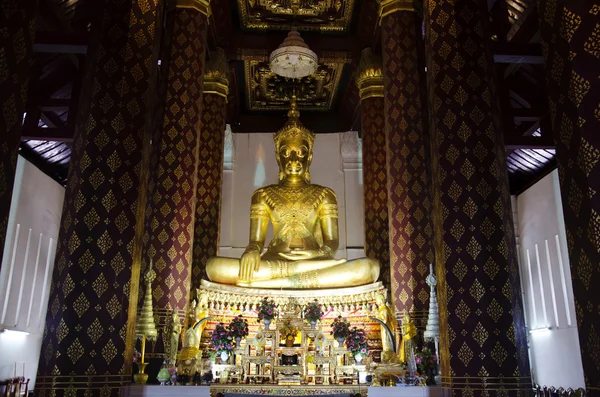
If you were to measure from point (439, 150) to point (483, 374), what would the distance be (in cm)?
161

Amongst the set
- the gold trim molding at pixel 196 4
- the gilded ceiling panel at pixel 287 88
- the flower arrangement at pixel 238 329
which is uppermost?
the gilded ceiling panel at pixel 287 88

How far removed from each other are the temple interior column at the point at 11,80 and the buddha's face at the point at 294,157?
5313 millimetres

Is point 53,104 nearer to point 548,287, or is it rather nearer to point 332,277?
point 332,277

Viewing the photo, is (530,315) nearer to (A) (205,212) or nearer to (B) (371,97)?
(B) (371,97)

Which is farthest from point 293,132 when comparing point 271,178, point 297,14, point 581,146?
point 581,146

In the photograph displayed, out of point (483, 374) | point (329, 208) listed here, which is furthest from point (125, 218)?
point (329, 208)

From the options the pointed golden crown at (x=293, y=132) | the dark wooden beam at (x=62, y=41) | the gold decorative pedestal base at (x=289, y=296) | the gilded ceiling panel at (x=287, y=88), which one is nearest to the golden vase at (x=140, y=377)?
the gold decorative pedestal base at (x=289, y=296)

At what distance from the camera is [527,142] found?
8344 mm

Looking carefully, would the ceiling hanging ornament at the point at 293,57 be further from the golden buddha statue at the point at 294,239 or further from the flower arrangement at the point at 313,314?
the flower arrangement at the point at 313,314

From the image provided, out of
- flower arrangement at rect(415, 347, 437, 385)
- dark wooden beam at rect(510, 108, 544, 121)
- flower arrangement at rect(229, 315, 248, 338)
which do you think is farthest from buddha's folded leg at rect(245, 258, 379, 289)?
dark wooden beam at rect(510, 108, 544, 121)

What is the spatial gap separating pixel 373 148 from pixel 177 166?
10.7 ft

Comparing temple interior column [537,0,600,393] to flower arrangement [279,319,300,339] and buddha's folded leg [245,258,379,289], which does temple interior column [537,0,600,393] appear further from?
buddha's folded leg [245,258,379,289]

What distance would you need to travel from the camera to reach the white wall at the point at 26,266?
30.6 feet

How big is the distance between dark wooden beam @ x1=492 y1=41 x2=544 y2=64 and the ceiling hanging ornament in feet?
7.66
